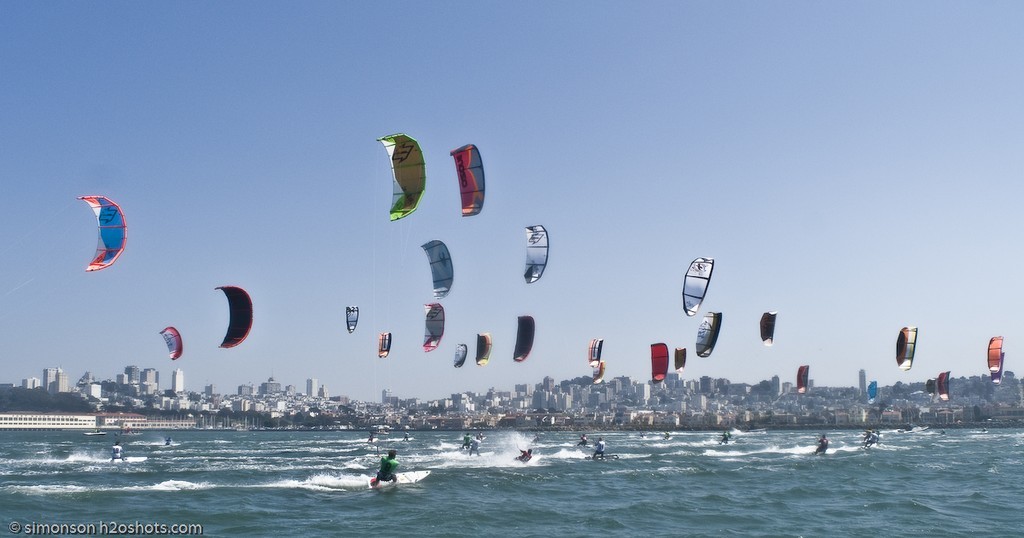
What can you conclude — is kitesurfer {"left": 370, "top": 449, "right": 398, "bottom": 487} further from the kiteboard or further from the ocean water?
the ocean water

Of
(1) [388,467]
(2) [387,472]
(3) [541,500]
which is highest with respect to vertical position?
(1) [388,467]

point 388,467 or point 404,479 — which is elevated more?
point 388,467

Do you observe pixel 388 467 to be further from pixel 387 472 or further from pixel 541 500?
pixel 541 500

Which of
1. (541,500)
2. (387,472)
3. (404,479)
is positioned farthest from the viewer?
(404,479)

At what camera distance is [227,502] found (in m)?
17.9

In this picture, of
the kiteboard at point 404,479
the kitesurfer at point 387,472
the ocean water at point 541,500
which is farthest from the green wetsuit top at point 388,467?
the ocean water at point 541,500

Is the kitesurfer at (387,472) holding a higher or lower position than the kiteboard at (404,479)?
higher

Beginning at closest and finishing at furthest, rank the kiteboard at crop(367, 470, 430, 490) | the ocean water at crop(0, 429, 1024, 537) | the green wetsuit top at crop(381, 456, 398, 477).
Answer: the ocean water at crop(0, 429, 1024, 537) → the kiteboard at crop(367, 470, 430, 490) → the green wetsuit top at crop(381, 456, 398, 477)

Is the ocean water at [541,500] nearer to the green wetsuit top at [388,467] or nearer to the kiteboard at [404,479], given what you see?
the kiteboard at [404,479]

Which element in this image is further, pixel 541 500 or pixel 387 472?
pixel 387 472

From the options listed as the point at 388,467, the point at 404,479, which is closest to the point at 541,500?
the point at 388,467

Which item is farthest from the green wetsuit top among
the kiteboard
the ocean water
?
the ocean water

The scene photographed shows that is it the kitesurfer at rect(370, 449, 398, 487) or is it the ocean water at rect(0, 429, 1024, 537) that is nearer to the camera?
the ocean water at rect(0, 429, 1024, 537)

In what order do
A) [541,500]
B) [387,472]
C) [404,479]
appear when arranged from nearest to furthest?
1. [541,500]
2. [387,472]
3. [404,479]
